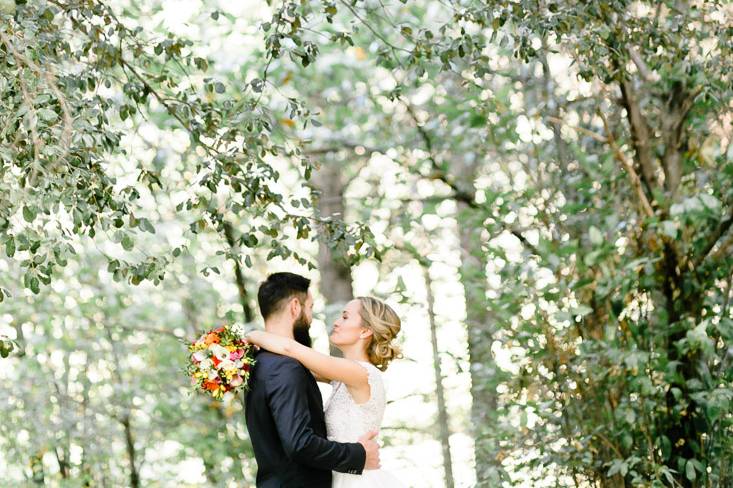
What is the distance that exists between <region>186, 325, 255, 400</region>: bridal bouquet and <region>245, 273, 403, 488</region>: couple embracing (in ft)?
0.16

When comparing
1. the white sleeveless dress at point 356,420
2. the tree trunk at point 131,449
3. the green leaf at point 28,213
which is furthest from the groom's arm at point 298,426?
the tree trunk at point 131,449

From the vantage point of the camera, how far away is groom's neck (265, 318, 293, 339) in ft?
12.3

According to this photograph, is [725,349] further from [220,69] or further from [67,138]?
[220,69]

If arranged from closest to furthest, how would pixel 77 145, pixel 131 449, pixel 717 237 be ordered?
pixel 77 145 < pixel 717 237 < pixel 131 449

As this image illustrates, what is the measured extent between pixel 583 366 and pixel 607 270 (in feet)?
1.85

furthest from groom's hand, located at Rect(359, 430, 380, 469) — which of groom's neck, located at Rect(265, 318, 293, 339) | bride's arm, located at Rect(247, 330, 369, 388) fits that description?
groom's neck, located at Rect(265, 318, 293, 339)

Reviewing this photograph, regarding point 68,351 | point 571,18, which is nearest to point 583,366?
point 571,18

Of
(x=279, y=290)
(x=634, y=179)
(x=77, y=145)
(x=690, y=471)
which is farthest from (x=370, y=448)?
(x=634, y=179)

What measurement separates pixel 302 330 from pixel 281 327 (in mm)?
155

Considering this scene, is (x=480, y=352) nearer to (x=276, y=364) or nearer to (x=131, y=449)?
(x=276, y=364)

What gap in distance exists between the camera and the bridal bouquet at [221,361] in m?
3.64

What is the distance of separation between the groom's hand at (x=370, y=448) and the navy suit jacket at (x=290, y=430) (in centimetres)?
11

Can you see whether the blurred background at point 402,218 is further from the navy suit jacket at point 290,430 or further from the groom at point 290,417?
the navy suit jacket at point 290,430

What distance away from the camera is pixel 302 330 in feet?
12.8
